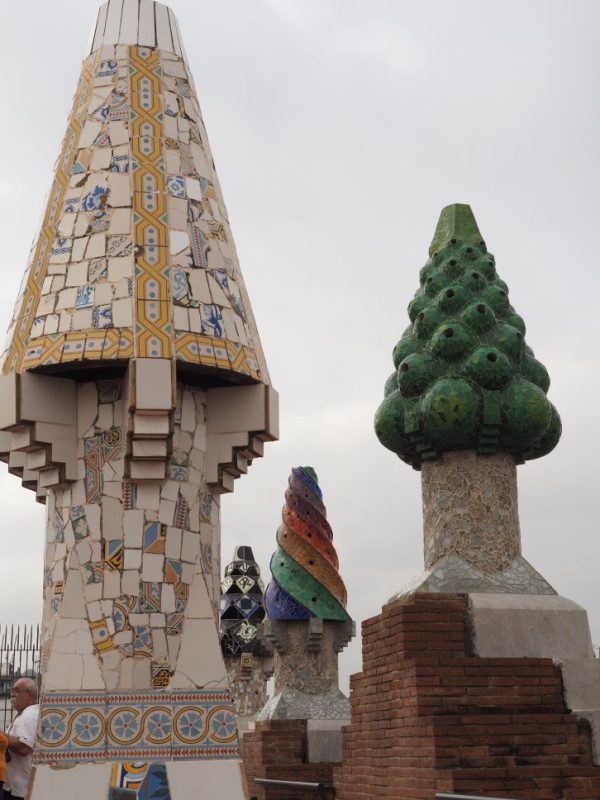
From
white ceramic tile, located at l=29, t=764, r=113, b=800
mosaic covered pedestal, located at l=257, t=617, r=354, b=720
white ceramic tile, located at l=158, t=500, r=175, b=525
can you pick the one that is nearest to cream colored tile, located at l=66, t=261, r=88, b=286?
white ceramic tile, located at l=158, t=500, r=175, b=525

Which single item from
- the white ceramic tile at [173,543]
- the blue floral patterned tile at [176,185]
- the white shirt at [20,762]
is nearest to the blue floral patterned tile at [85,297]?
the blue floral patterned tile at [176,185]

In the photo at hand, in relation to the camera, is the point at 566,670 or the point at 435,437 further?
the point at 435,437

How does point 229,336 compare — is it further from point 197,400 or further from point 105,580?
point 105,580

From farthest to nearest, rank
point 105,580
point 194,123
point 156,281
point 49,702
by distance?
1. point 194,123
2. point 156,281
3. point 105,580
4. point 49,702

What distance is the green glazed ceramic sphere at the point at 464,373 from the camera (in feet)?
26.1

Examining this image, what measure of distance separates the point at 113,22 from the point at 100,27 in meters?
0.10

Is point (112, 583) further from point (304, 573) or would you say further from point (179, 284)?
point (304, 573)

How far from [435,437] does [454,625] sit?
1.29 m

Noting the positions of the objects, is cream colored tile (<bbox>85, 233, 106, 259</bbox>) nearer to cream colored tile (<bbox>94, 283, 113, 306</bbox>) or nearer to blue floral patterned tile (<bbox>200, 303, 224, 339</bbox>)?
cream colored tile (<bbox>94, 283, 113, 306</bbox>)

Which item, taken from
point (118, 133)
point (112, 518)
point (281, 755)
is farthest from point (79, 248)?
point (281, 755)

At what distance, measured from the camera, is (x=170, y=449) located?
23.8ft

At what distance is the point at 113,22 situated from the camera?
8.45m

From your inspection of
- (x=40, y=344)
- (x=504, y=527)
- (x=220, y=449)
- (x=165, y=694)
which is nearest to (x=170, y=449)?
(x=220, y=449)

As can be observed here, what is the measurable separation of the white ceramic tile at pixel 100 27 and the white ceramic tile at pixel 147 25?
0.26 meters
